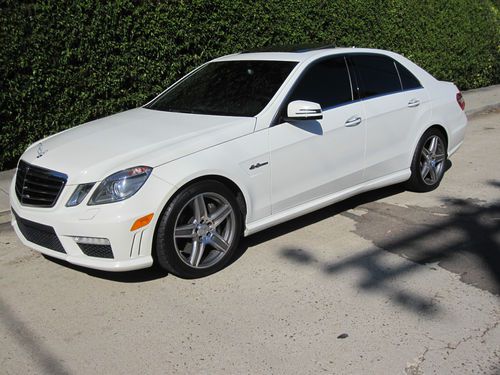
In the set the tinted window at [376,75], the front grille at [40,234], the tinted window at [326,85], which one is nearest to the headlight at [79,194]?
the front grille at [40,234]

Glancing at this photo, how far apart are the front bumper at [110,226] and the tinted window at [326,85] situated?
1.61 m

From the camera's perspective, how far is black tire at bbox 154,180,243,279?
163 inches

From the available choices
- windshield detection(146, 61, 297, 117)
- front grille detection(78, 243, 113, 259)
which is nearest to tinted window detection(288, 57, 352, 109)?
windshield detection(146, 61, 297, 117)

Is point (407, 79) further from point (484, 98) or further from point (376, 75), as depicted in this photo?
point (484, 98)

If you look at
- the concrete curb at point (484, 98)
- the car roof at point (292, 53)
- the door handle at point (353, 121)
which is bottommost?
the concrete curb at point (484, 98)

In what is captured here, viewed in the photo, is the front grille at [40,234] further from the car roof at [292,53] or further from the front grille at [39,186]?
the car roof at [292,53]

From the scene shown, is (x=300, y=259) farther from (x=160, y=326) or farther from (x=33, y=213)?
(x=33, y=213)

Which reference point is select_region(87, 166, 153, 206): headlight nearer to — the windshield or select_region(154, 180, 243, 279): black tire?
select_region(154, 180, 243, 279): black tire

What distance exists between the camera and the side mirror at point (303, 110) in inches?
185

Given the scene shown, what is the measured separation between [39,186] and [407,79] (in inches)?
149

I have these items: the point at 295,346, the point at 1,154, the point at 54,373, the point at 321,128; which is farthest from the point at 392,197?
the point at 1,154

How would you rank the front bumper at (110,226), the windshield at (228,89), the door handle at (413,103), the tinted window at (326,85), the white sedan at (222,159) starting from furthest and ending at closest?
the door handle at (413,103), the tinted window at (326,85), the windshield at (228,89), the white sedan at (222,159), the front bumper at (110,226)

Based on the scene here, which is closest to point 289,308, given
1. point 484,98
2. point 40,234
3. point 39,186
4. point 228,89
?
point 40,234

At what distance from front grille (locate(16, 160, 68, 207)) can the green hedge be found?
3045mm
